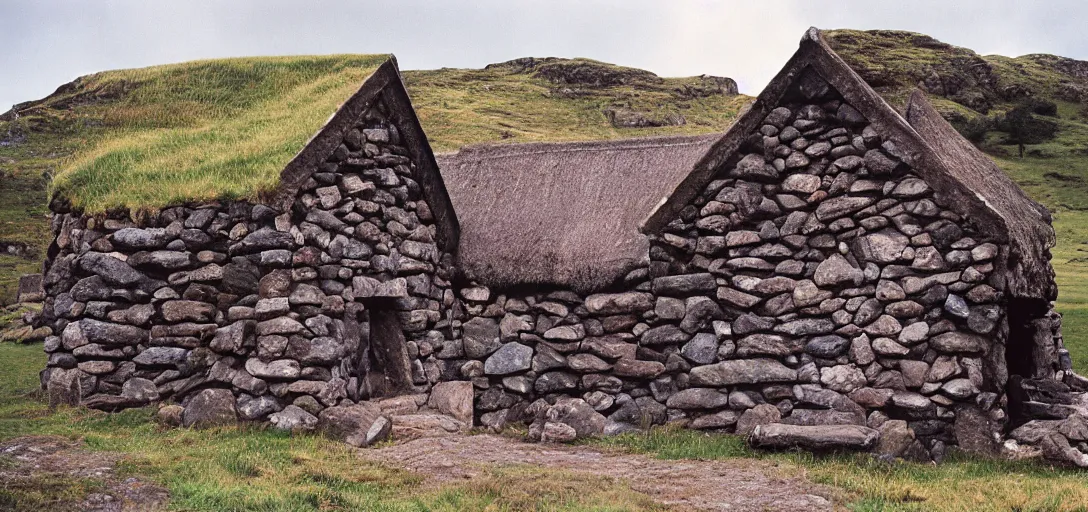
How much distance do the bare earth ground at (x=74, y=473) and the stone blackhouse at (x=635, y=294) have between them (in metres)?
1.62

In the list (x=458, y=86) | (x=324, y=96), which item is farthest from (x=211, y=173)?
(x=458, y=86)

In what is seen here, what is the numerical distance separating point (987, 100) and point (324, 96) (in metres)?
101

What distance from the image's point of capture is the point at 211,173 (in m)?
9.99

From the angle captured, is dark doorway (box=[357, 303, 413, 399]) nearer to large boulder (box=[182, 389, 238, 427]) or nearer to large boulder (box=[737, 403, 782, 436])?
large boulder (box=[182, 389, 238, 427])

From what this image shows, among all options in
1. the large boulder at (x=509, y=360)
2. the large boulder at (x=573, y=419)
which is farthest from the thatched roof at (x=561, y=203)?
the large boulder at (x=573, y=419)

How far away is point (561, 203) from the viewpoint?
12.0 metres

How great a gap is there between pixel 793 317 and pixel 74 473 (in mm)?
7226

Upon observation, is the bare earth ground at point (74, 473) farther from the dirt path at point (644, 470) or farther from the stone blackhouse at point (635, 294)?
the dirt path at point (644, 470)

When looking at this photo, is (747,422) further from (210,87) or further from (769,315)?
(210,87)

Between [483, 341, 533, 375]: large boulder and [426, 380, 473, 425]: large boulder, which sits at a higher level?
[483, 341, 533, 375]: large boulder

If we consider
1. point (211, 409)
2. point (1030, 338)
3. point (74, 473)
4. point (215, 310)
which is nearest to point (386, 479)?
point (74, 473)

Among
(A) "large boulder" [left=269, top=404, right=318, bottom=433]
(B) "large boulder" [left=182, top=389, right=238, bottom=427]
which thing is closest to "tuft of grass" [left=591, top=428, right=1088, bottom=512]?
(A) "large boulder" [left=269, top=404, right=318, bottom=433]

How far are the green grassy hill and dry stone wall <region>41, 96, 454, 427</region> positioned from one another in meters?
0.47

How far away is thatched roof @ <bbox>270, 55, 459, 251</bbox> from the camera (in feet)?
31.4
